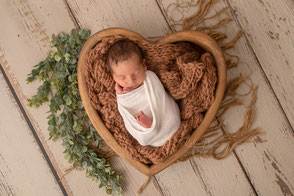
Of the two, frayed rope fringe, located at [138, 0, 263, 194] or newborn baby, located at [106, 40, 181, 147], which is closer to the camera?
newborn baby, located at [106, 40, 181, 147]

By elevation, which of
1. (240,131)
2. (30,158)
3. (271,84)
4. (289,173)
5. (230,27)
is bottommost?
(289,173)

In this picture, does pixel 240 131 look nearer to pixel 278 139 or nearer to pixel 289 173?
pixel 278 139

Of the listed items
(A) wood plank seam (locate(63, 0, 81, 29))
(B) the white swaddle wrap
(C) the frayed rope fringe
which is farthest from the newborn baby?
(A) wood plank seam (locate(63, 0, 81, 29))

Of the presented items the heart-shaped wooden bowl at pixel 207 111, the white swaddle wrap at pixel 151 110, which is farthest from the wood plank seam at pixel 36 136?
the white swaddle wrap at pixel 151 110

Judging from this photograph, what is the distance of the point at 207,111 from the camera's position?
113cm

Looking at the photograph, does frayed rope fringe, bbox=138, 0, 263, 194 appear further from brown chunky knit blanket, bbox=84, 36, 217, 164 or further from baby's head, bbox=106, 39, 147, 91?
baby's head, bbox=106, 39, 147, 91

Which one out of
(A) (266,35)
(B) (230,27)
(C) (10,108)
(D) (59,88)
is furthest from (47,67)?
(A) (266,35)

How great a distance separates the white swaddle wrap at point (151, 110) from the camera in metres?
1.11

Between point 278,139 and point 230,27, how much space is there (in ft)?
1.96

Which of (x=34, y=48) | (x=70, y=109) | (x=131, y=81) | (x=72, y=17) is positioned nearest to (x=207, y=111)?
(x=131, y=81)

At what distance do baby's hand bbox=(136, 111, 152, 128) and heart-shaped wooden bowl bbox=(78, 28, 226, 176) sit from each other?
0.16 meters

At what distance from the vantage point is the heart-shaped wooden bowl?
3.56ft

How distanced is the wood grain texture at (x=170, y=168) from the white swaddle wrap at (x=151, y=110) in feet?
0.96

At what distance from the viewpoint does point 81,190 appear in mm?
1408
